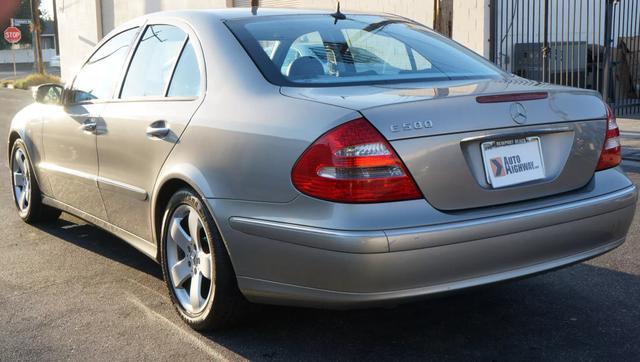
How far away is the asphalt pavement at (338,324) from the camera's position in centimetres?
327

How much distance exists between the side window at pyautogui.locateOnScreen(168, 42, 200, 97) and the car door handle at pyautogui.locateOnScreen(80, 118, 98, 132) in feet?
2.52

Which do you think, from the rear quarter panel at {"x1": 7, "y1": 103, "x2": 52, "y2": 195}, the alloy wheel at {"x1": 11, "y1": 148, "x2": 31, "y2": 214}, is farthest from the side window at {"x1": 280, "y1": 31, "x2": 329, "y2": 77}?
the alloy wheel at {"x1": 11, "y1": 148, "x2": 31, "y2": 214}

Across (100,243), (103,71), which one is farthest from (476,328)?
(100,243)

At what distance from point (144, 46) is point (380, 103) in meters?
1.87

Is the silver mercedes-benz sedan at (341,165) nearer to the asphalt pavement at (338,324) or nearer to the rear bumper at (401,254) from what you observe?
the rear bumper at (401,254)

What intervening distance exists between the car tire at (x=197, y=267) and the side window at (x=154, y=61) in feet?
2.38

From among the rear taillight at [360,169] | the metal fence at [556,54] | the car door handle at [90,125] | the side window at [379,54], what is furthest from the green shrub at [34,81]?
the rear taillight at [360,169]

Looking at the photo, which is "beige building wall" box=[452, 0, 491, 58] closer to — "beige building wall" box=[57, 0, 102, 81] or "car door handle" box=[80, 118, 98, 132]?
"car door handle" box=[80, 118, 98, 132]

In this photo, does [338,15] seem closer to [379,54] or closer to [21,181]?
[379,54]

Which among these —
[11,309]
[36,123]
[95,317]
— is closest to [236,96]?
[95,317]

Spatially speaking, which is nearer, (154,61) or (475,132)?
(475,132)

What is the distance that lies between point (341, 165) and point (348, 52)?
1041 mm

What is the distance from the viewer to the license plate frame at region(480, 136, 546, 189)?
293cm

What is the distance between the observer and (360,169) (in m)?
2.77
